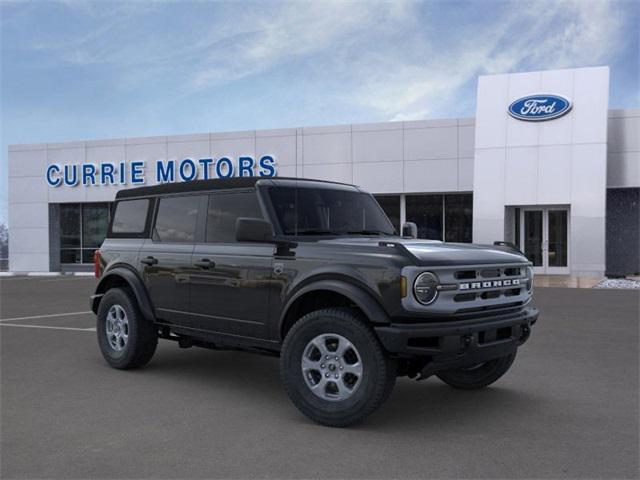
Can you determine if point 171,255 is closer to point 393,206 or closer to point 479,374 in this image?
point 479,374

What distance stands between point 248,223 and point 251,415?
158cm

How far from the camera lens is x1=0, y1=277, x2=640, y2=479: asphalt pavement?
3980mm

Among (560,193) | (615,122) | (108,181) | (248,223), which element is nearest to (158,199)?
(248,223)

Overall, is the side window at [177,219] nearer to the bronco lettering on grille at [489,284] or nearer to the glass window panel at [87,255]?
the bronco lettering on grille at [489,284]

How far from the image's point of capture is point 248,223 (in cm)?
509

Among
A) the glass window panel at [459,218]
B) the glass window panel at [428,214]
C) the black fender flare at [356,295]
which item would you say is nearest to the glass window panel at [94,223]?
the glass window panel at [428,214]

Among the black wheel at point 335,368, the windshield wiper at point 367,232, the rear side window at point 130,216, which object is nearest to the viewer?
the black wheel at point 335,368

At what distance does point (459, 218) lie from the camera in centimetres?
2556

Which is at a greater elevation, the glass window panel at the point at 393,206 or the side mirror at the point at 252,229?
the glass window panel at the point at 393,206

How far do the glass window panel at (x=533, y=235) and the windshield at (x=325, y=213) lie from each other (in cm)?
1892

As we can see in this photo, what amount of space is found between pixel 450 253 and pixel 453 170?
20.6 meters

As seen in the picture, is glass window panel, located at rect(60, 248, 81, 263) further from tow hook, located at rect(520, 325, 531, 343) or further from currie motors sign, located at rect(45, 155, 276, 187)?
tow hook, located at rect(520, 325, 531, 343)

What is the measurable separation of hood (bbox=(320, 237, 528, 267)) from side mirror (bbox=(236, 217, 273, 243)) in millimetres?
481

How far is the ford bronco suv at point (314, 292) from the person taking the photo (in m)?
4.60
